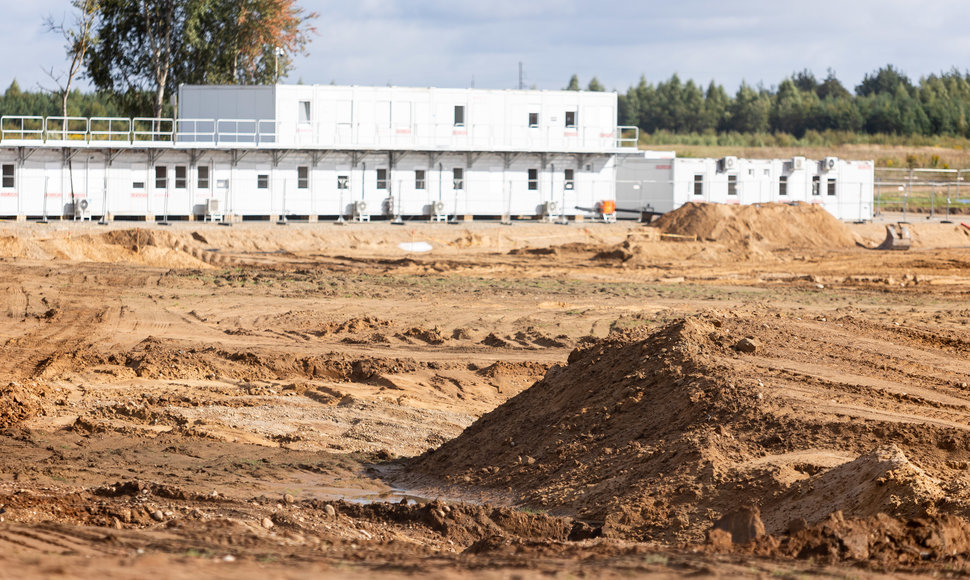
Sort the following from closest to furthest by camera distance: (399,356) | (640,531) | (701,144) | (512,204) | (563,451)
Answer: (640,531) < (563,451) < (399,356) < (512,204) < (701,144)

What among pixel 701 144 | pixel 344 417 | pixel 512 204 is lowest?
pixel 344 417

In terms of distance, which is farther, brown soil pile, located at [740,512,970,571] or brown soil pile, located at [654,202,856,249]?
brown soil pile, located at [654,202,856,249]

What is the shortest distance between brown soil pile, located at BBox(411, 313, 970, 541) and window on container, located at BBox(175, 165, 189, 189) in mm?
31625

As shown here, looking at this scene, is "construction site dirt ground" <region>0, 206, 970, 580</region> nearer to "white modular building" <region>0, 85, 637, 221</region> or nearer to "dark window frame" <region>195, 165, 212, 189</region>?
"white modular building" <region>0, 85, 637, 221</region>

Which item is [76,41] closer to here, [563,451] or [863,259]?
[863,259]

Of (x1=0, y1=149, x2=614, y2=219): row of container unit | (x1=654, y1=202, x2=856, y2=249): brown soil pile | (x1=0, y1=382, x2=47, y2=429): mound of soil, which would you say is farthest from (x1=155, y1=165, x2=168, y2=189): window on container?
(x1=0, y1=382, x2=47, y2=429): mound of soil

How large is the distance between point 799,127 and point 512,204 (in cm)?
6652

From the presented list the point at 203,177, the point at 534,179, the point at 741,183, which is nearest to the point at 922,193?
the point at 741,183

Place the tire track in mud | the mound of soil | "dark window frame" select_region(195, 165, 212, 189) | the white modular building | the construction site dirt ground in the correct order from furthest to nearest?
1. "dark window frame" select_region(195, 165, 212, 189)
2. the white modular building
3. the mound of soil
4. the construction site dirt ground
5. the tire track in mud

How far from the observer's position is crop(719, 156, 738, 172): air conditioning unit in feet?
161

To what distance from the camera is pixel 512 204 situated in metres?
47.3

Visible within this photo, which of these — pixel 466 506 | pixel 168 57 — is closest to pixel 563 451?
pixel 466 506

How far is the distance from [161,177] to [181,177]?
0.80m

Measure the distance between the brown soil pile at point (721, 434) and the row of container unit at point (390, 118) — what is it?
3198 centimetres
